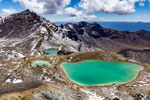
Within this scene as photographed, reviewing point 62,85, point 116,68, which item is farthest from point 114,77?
point 62,85

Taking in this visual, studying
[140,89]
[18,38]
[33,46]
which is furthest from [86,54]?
[18,38]

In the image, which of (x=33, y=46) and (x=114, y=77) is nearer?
(x=114, y=77)

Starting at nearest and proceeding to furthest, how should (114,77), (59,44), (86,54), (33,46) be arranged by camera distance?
(114,77) < (86,54) < (33,46) < (59,44)

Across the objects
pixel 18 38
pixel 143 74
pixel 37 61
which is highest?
pixel 18 38

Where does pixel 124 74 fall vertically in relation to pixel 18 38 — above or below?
below

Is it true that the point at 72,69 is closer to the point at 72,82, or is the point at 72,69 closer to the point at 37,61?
the point at 72,82

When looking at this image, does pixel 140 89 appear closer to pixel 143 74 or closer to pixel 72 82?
pixel 143 74

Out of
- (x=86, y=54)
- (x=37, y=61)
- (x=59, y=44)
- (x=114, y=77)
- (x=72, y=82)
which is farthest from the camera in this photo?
(x=59, y=44)
